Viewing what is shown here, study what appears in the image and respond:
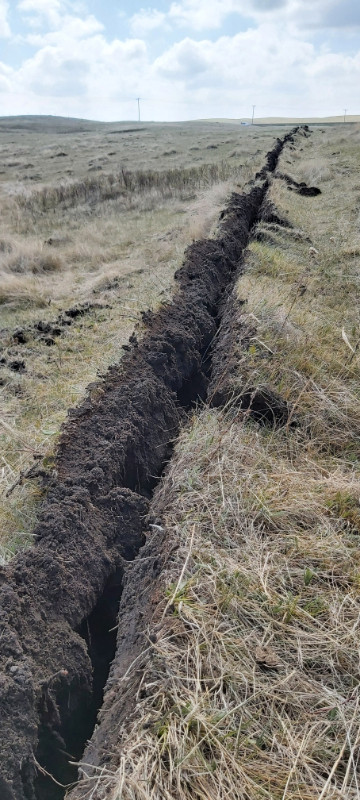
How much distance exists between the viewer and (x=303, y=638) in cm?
262

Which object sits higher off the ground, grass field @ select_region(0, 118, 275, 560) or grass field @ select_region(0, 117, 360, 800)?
grass field @ select_region(0, 117, 360, 800)

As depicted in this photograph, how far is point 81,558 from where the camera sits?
10.7ft

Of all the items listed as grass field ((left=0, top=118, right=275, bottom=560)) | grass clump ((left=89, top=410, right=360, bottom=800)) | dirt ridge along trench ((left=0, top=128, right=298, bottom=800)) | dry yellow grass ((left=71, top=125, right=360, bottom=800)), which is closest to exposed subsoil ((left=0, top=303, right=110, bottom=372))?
grass field ((left=0, top=118, right=275, bottom=560))

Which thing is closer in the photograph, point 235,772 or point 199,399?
point 235,772

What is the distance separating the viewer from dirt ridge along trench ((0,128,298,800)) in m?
2.52

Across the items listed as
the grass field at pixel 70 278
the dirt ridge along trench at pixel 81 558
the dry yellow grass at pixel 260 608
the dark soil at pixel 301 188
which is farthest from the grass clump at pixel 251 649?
the dark soil at pixel 301 188

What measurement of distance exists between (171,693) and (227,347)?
3.51 meters

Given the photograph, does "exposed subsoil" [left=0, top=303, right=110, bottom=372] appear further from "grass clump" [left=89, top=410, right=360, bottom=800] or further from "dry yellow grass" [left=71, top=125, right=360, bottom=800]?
"grass clump" [left=89, top=410, right=360, bottom=800]

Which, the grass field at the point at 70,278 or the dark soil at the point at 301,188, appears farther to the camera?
the dark soil at the point at 301,188

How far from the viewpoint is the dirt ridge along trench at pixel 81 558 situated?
2520 millimetres

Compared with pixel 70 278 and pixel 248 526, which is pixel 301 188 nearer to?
pixel 70 278

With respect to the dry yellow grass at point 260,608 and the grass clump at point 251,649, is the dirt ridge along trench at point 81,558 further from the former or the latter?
the grass clump at point 251,649

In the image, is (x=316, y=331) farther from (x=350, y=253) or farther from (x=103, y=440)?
(x=350, y=253)

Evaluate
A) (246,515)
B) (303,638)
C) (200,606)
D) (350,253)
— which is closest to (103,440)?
(246,515)
